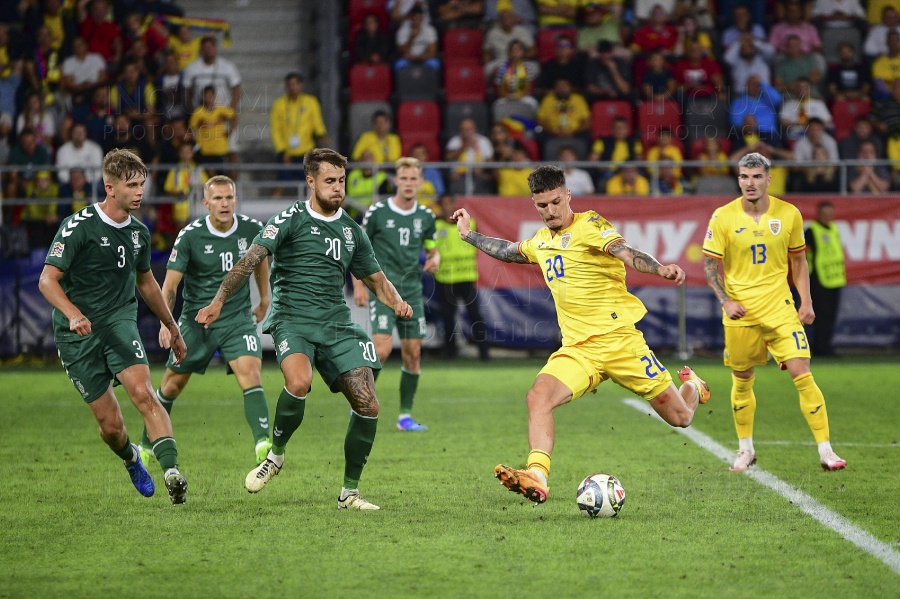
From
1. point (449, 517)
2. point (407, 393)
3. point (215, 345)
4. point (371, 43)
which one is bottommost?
point (407, 393)

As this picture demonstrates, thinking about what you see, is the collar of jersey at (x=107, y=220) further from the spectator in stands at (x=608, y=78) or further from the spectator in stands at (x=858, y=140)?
the spectator in stands at (x=858, y=140)

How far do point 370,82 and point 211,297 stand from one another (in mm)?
11397

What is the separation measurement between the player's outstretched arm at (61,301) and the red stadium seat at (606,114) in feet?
43.9

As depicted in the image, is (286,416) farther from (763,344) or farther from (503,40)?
(503,40)

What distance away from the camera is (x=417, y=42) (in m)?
19.4

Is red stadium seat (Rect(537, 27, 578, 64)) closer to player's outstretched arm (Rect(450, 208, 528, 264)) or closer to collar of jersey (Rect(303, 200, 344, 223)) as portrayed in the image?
player's outstretched arm (Rect(450, 208, 528, 264))

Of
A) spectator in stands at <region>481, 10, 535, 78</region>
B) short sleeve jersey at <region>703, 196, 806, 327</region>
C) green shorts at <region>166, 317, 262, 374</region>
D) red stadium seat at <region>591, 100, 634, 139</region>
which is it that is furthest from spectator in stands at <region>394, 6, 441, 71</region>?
short sleeve jersey at <region>703, 196, 806, 327</region>

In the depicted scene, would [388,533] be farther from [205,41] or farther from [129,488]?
[205,41]

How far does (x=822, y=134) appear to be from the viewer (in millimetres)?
17625

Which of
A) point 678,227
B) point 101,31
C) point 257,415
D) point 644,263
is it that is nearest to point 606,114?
point 678,227

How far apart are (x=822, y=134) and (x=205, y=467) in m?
13.1

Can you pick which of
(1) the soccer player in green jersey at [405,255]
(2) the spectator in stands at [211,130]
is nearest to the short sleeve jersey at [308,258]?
(1) the soccer player in green jersey at [405,255]

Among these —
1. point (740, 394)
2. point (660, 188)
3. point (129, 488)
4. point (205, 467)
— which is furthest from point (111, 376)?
point (660, 188)

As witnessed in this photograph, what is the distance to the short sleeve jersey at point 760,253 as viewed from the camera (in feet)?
25.6
